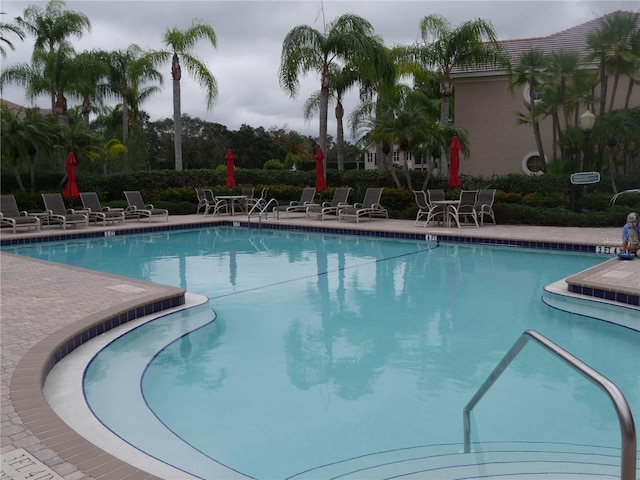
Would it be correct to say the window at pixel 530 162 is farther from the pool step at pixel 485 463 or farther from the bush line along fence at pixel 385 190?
the pool step at pixel 485 463

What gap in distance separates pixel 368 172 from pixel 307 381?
15.5m

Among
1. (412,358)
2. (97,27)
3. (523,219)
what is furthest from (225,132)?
(412,358)

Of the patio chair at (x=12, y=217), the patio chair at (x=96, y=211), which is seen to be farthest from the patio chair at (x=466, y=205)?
the patio chair at (x=12, y=217)

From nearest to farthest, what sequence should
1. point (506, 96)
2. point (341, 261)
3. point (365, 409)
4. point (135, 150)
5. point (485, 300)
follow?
point (365, 409)
point (485, 300)
point (341, 261)
point (506, 96)
point (135, 150)

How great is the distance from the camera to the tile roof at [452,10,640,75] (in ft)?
72.1

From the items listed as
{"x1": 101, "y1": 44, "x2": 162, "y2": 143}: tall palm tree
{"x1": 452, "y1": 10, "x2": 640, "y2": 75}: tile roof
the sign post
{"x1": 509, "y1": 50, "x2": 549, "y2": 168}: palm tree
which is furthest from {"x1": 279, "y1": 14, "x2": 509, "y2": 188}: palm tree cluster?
{"x1": 101, "y1": 44, "x2": 162, "y2": 143}: tall palm tree

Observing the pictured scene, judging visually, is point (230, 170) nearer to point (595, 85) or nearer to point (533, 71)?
point (533, 71)

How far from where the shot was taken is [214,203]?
19.6 m

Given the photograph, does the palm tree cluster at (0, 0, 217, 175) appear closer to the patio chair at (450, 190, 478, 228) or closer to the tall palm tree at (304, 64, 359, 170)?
the tall palm tree at (304, 64, 359, 170)

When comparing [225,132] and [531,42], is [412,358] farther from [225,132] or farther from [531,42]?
[225,132]

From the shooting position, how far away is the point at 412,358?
17.6 feet

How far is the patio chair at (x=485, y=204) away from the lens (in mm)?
14984

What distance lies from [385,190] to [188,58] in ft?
36.3

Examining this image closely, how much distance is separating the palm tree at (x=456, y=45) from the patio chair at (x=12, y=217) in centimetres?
1406
